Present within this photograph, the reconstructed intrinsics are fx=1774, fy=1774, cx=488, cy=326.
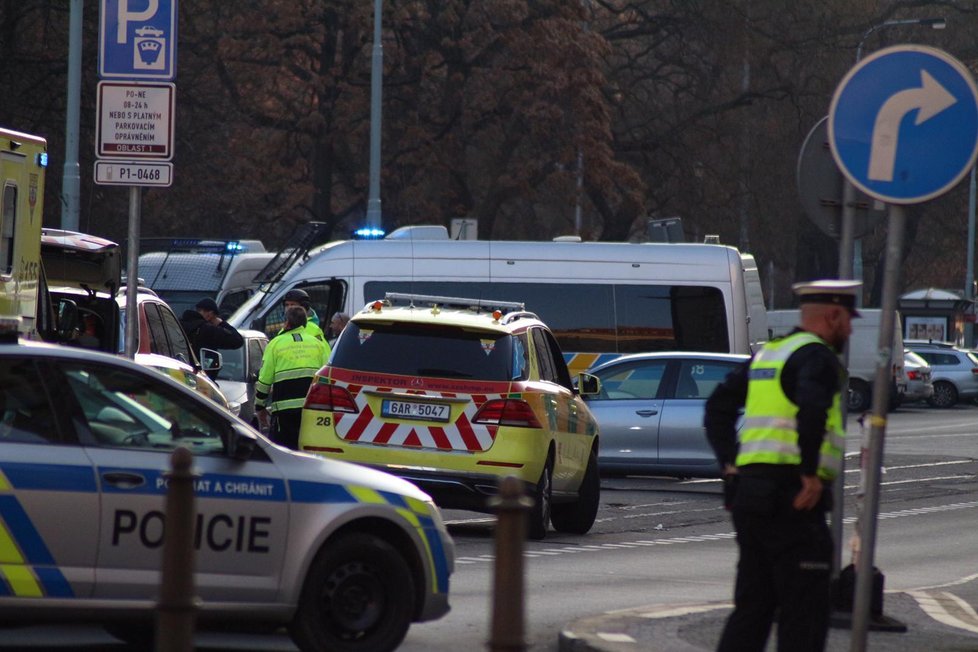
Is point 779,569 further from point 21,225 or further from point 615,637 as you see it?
point 21,225

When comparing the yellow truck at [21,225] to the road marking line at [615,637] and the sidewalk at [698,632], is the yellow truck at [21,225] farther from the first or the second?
the road marking line at [615,637]

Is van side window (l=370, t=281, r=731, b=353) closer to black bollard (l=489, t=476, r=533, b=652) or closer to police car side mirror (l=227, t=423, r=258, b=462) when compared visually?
police car side mirror (l=227, t=423, r=258, b=462)

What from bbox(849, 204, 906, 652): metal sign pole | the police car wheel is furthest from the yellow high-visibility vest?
the police car wheel

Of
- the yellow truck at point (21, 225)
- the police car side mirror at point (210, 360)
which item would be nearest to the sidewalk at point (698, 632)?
the yellow truck at point (21, 225)

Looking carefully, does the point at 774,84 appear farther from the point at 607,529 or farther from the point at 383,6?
the point at 607,529

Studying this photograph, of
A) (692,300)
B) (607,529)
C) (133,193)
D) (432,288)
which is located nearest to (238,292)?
(432,288)

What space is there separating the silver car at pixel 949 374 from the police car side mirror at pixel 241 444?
39.0m

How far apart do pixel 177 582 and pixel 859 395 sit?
34212 mm

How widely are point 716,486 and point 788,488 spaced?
12623mm

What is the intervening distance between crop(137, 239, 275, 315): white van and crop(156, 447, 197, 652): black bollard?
68.1ft

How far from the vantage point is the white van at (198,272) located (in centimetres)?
2606

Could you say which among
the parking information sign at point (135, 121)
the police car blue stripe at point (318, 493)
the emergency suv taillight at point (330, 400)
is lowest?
the police car blue stripe at point (318, 493)

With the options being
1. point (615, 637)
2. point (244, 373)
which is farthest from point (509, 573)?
point (244, 373)

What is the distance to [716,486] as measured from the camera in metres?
18.8
